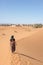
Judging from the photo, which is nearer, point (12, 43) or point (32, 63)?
point (32, 63)

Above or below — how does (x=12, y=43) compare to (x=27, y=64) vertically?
above

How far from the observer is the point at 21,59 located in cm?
939

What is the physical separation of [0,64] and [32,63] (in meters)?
1.92

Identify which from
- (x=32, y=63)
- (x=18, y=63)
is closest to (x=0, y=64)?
(x=18, y=63)

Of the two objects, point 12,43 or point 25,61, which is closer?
point 25,61

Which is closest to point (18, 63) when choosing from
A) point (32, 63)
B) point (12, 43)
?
point (32, 63)

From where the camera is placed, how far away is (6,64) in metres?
9.06

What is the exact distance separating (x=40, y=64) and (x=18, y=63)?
4.78ft

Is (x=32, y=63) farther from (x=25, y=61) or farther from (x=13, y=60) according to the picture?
(x=13, y=60)

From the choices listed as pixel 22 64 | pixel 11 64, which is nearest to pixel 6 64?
pixel 11 64

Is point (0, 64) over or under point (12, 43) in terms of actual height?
under

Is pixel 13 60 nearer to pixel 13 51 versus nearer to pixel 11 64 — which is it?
pixel 11 64

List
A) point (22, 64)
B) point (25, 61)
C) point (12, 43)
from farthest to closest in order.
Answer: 1. point (12, 43)
2. point (25, 61)
3. point (22, 64)

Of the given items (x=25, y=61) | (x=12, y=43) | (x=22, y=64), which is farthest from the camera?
(x=12, y=43)
